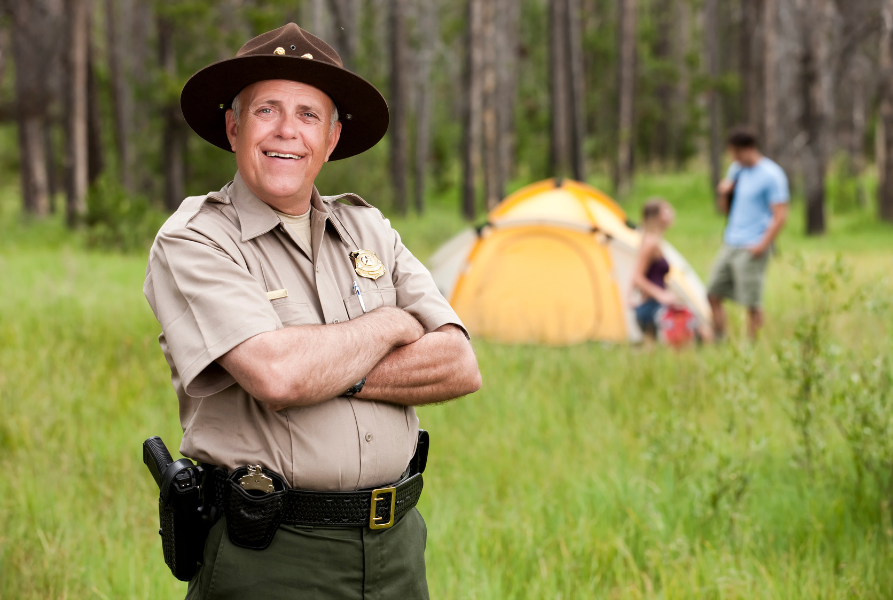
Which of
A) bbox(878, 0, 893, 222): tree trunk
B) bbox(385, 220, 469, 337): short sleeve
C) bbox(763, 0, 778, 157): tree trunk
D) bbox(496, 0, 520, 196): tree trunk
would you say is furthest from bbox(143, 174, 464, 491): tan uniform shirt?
bbox(496, 0, 520, 196): tree trunk

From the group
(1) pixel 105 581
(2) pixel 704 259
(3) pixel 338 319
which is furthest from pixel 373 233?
(2) pixel 704 259

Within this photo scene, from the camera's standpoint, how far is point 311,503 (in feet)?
6.50

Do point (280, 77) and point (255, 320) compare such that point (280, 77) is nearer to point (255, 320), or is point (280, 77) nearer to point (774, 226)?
point (255, 320)

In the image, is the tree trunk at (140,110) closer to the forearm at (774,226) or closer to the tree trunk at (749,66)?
the forearm at (774,226)

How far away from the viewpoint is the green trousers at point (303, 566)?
1.98 m

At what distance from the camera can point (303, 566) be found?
1.99m

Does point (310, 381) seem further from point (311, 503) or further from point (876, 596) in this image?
point (876, 596)

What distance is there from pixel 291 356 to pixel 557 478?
2.73 meters

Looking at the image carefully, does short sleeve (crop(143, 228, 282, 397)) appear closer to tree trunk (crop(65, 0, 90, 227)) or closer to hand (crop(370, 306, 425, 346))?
hand (crop(370, 306, 425, 346))

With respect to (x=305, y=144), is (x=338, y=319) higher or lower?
lower

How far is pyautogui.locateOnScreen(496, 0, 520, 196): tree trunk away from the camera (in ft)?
89.6

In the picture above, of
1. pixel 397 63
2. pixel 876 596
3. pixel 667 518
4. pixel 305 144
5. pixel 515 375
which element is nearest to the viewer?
pixel 305 144

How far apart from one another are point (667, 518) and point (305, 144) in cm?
255

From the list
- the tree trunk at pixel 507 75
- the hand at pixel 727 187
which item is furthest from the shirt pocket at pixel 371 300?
the tree trunk at pixel 507 75
